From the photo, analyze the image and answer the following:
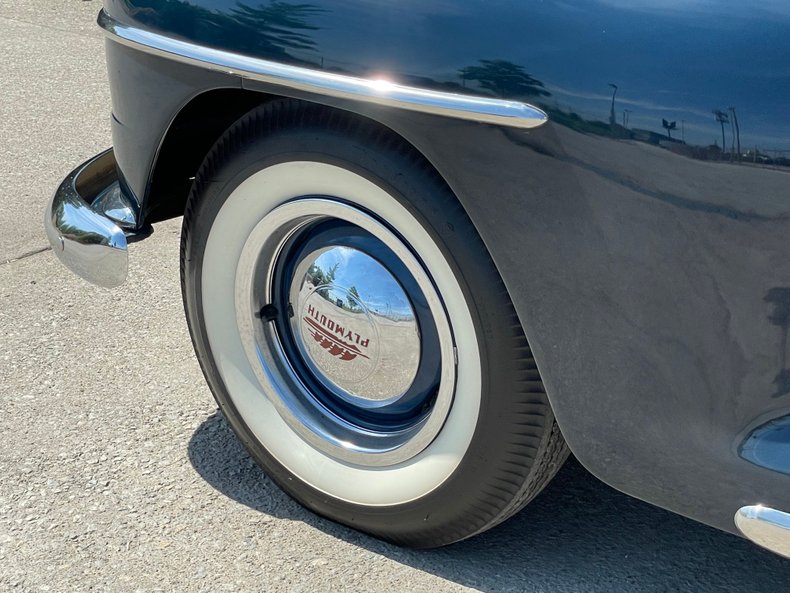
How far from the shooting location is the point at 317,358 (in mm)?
2098

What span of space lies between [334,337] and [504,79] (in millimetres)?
734

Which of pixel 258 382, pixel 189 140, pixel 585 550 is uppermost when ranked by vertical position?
pixel 189 140

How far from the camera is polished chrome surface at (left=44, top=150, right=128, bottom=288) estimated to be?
2.17m

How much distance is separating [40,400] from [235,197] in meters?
0.98

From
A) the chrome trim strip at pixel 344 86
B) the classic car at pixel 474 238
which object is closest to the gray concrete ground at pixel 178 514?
the classic car at pixel 474 238

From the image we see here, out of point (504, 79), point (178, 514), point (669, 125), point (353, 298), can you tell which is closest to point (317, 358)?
point (353, 298)

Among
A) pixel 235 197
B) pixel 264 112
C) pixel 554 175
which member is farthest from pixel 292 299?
pixel 554 175

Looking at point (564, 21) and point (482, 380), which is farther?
point (482, 380)

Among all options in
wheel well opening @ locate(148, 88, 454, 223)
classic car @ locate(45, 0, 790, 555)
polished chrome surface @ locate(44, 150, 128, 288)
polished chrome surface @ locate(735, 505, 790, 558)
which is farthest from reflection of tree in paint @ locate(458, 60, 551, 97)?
polished chrome surface @ locate(44, 150, 128, 288)

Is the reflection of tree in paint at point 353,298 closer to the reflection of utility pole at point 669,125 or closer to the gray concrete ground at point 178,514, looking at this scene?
the gray concrete ground at point 178,514

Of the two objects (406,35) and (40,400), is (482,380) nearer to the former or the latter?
(406,35)

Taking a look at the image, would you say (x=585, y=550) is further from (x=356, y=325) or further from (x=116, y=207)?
(x=116, y=207)

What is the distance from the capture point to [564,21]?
4.80 ft

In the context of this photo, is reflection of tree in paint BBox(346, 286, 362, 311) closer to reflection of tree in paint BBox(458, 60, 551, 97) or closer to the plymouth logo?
the plymouth logo
